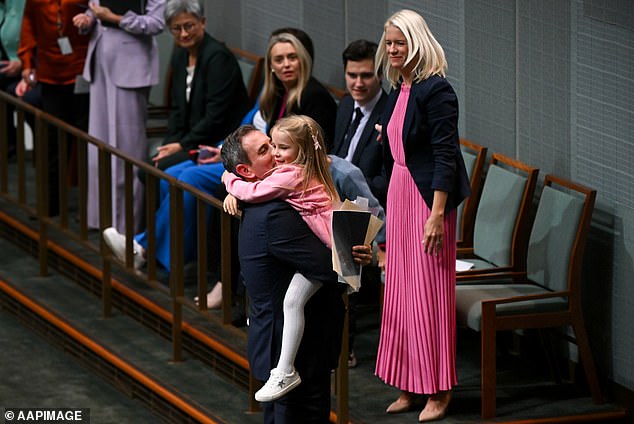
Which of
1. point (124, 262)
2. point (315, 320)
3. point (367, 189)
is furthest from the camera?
point (124, 262)

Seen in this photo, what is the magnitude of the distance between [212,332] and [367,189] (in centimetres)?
143

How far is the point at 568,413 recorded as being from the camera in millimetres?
5910

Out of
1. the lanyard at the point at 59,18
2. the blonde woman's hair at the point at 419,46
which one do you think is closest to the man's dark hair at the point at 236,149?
the blonde woman's hair at the point at 419,46

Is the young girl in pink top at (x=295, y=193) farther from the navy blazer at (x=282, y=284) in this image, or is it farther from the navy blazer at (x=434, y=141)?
the navy blazer at (x=434, y=141)

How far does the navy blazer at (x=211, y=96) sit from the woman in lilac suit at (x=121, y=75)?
0.25 m

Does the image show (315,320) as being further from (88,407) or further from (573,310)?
(88,407)

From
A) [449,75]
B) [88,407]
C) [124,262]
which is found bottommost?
[88,407]

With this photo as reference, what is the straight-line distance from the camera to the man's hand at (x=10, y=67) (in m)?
8.99

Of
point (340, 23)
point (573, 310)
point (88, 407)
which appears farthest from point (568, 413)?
point (340, 23)

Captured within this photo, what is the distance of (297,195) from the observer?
4.73m

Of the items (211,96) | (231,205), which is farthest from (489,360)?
(211,96)

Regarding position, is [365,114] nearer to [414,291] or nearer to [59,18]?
[414,291]

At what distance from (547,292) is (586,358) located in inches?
12.1

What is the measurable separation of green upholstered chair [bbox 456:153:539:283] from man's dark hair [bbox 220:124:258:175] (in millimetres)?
1583
